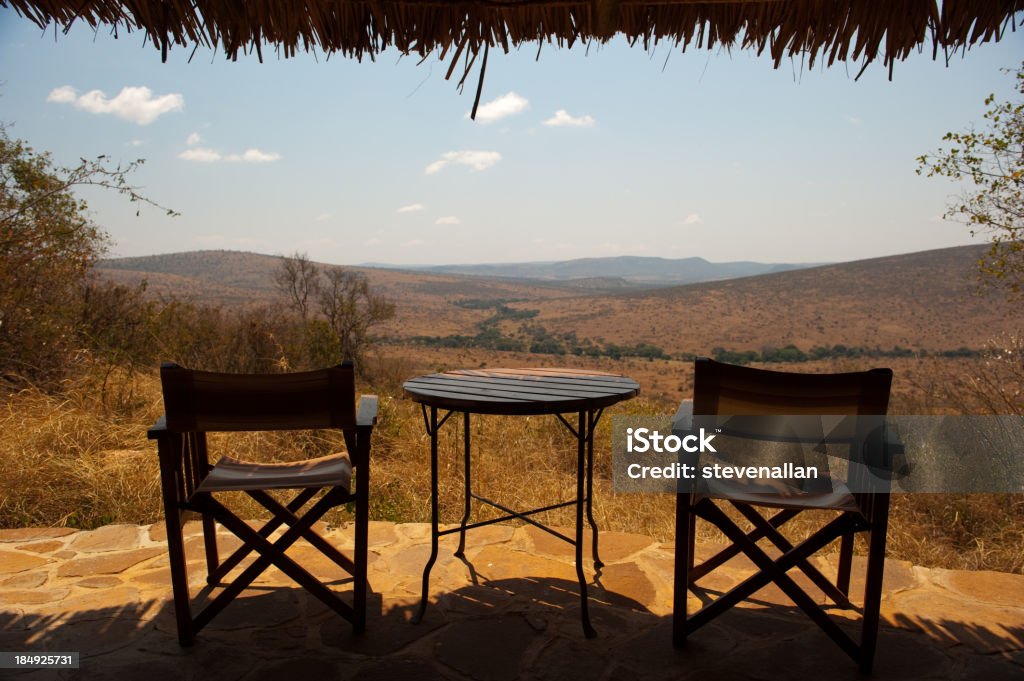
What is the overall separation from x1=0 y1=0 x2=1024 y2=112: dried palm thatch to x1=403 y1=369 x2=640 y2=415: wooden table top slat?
4.48 feet

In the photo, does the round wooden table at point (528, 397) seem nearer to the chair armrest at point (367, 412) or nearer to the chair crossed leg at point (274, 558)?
the chair armrest at point (367, 412)

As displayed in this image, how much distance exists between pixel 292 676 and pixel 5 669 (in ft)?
3.08

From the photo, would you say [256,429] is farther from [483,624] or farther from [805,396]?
[805,396]

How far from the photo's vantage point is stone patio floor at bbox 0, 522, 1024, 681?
6.50ft

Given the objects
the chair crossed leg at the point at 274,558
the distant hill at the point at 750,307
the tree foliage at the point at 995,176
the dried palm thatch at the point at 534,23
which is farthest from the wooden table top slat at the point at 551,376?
the distant hill at the point at 750,307

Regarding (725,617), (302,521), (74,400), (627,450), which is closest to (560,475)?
(627,450)

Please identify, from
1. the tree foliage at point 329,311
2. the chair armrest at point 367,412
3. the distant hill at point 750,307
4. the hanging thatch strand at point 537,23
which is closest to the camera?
the chair armrest at point 367,412

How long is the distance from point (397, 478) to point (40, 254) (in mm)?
4317

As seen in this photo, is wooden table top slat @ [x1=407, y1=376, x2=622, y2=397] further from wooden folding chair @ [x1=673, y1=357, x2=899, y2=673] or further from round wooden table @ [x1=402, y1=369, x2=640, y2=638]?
wooden folding chair @ [x1=673, y1=357, x2=899, y2=673]

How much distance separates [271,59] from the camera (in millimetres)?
2779

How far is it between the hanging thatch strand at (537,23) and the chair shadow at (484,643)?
7.53 feet

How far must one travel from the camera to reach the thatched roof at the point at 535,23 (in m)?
2.48

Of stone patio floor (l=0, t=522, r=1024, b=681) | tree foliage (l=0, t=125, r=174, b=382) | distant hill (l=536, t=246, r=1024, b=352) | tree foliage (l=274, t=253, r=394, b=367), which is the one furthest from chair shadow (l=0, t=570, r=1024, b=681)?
distant hill (l=536, t=246, r=1024, b=352)

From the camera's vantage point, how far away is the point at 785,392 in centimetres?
190
